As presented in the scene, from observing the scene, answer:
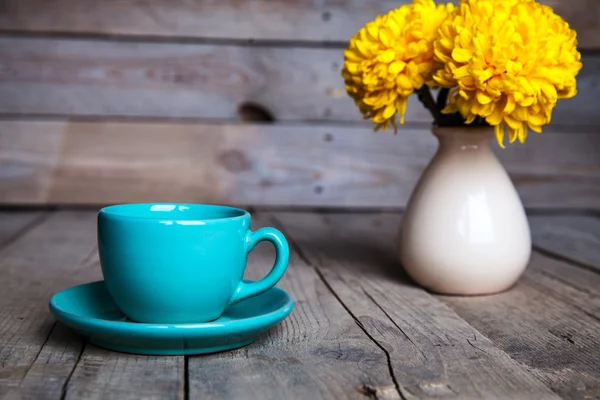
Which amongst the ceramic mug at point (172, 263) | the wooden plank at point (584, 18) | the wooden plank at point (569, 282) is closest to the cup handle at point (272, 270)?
the ceramic mug at point (172, 263)

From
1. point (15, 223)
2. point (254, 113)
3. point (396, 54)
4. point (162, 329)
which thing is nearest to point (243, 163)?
point (254, 113)

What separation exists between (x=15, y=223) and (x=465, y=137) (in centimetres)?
84

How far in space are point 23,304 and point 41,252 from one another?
30cm

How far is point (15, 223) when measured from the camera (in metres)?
1.29

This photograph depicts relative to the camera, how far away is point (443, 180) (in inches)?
33.2

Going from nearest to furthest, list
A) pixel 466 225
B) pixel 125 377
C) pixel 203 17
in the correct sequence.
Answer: pixel 125 377 → pixel 466 225 → pixel 203 17

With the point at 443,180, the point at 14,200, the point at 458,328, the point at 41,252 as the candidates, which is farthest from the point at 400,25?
the point at 14,200

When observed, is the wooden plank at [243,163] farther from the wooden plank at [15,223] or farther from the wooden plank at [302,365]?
the wooden plank at [302,365]

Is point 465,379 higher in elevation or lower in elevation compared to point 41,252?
higher

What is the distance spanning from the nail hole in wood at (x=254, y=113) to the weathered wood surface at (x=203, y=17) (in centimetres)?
14

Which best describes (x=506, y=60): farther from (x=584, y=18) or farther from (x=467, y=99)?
(x=584, y=18)

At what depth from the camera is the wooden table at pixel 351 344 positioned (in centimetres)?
52

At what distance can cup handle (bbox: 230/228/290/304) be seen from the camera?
0.63 meters

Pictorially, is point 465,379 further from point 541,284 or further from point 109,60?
point 109,60
